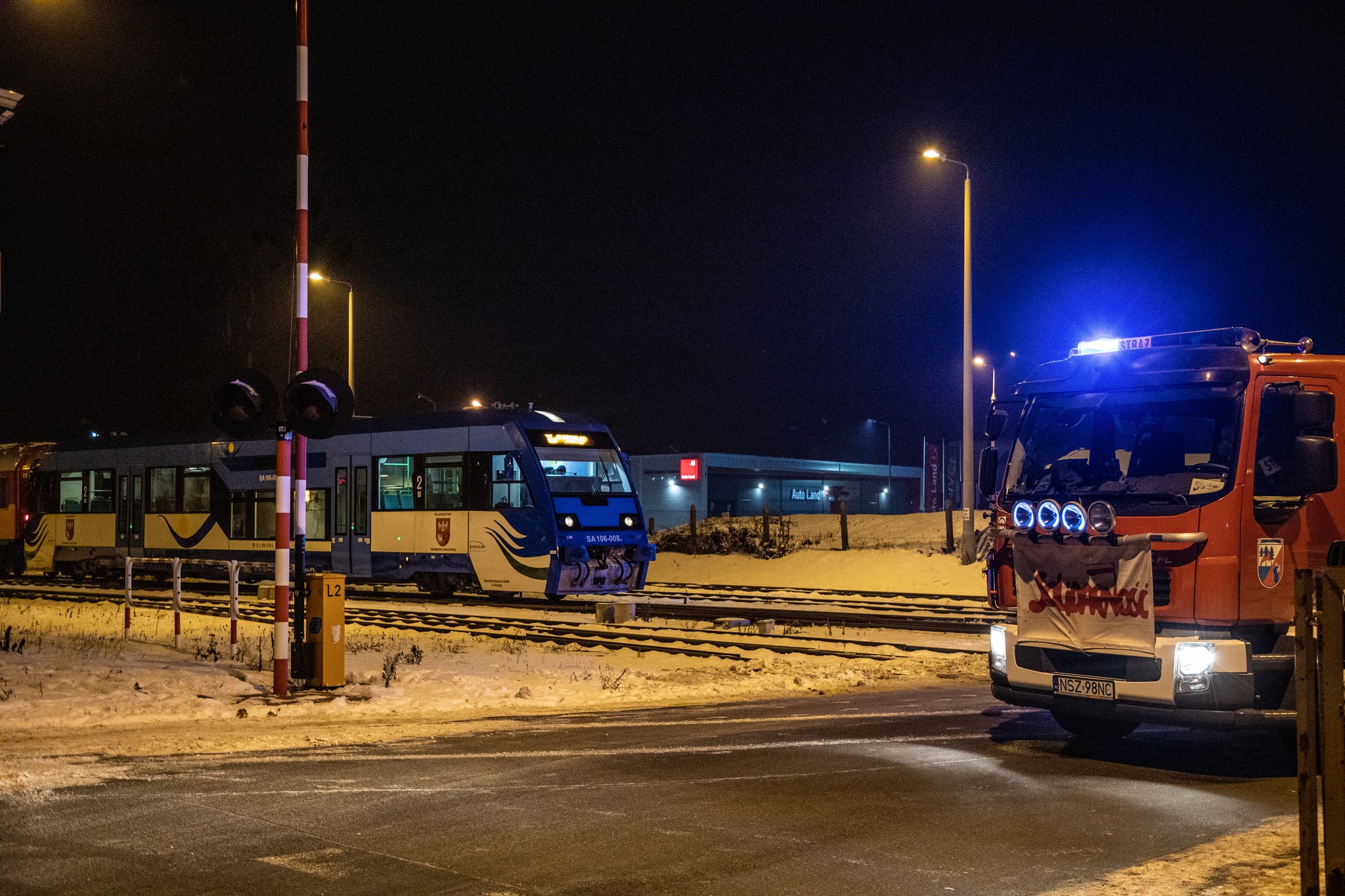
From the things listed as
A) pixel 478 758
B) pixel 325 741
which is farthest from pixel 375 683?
pixel 478 758

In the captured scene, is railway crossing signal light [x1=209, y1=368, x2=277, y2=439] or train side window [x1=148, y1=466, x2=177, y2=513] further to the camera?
train side window [x1=148, y1=466, x2=177, y2=513]

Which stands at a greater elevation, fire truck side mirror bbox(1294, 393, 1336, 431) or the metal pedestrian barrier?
fire truck side mirror bbox(1294, 393, 1336, 431)

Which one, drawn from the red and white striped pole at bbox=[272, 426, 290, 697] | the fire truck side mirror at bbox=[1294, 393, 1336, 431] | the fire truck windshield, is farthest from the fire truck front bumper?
the red and white striped pole at bbox=[272, 426, 290, 697]

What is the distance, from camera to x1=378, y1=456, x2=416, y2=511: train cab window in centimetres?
2548

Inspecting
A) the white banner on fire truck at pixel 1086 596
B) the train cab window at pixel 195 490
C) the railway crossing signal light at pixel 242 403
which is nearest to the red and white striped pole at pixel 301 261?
the railway crossing signal light at pixel 242 403

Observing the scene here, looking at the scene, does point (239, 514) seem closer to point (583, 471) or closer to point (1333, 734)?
point (583, 471)

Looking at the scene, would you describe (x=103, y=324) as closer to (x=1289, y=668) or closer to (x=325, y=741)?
(x=325, y=741)

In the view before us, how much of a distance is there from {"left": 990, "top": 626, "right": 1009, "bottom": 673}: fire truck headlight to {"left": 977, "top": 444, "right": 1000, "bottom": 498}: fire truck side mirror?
3.61ft

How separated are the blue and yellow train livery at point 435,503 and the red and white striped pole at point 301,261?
7780mm

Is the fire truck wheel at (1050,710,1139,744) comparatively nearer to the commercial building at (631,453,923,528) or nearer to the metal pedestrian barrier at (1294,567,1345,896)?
the metal pedestrian barrier at (1294,567,1345,896)

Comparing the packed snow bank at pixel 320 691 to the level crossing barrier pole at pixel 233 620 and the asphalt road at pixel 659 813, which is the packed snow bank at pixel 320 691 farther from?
the asphalt road at pixel 659 813

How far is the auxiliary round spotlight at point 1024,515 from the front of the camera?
9344mm

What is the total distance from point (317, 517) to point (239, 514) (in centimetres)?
306

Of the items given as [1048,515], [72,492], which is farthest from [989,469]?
[72,492]
